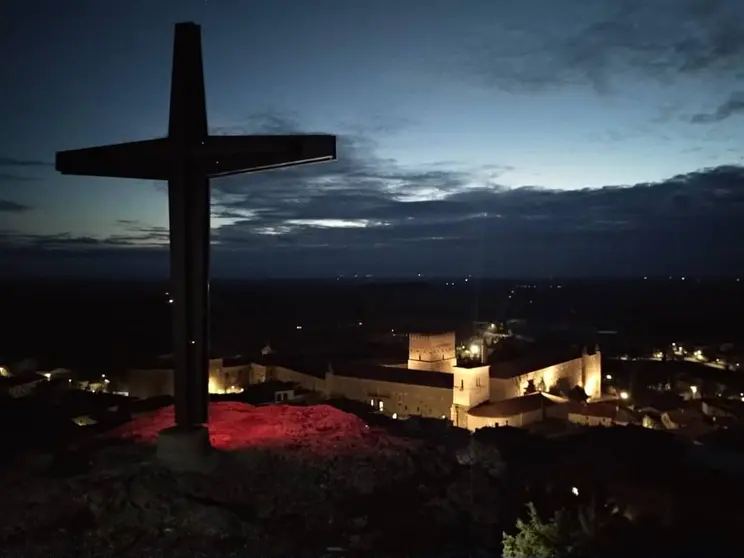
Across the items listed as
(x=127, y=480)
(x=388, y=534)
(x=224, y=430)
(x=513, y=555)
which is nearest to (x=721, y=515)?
(x=513, y=555)

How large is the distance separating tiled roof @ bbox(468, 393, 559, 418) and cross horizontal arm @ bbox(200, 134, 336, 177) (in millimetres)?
17087

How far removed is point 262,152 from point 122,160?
1700mm

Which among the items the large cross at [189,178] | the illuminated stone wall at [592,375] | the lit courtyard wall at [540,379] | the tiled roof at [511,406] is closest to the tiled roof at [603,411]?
the tiled roof at [511,406]

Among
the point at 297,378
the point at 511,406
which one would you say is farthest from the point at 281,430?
the point at 297,378

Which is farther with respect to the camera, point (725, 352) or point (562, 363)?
point (725, 352)

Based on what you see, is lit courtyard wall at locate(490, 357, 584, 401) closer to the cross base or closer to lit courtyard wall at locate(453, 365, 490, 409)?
lit courtyard wall at locate(453, 365, 490, 409)

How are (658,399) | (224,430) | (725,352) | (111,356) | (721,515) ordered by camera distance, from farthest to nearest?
(725,352)
(111,356)
(658,399)
(224,430)
(721,515)

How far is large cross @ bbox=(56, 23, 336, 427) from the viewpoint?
8477 millimetres

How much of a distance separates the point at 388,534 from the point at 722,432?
630 inches

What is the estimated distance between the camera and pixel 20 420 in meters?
11.4

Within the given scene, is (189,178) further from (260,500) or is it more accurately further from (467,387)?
(467,387)

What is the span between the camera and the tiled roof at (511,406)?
948 inches

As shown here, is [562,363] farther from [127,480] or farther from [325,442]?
[127,480]

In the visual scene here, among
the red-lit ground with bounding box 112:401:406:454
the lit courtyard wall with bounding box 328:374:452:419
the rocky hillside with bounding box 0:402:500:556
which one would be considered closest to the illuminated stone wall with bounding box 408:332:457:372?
the lit courtyard wall with bounding box 328:374:452:419
